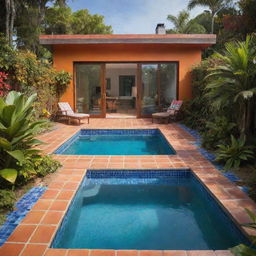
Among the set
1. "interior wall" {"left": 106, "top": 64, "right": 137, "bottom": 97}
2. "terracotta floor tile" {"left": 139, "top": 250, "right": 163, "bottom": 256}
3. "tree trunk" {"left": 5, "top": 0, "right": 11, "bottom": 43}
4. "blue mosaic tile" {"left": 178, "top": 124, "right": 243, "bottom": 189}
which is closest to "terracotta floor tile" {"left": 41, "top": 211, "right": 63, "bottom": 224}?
"terracotta floor tile" {"left": 139, "top": 250, "right": 163, "bottom": 256}

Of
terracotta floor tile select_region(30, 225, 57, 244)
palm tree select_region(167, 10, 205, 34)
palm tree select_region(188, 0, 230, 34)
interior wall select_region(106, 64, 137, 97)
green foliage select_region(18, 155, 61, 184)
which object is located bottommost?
terracotta floor tile select_region(30, 225, 57, 244)

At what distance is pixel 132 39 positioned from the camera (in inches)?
413

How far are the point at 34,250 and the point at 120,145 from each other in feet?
18.1

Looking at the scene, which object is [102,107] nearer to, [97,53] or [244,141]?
[97,53]

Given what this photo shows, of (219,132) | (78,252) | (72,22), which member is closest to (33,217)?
(78,252)

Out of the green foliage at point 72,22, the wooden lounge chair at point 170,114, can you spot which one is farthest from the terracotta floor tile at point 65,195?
the green foliage at point 72,22

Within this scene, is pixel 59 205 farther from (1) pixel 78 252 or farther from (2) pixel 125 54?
(2) pixel 125 54

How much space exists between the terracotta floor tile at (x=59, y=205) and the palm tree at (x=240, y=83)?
3405mm

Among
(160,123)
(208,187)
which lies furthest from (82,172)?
(160,123)

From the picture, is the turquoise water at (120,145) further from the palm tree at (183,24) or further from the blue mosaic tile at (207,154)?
the palm tree at (183,24)

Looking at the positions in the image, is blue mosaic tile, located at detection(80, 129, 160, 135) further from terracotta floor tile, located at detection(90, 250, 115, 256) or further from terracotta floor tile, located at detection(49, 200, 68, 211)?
terracotta floor tile, located at detection(90, 250, 115, 256)

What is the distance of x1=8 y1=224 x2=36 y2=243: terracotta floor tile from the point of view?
255 cm

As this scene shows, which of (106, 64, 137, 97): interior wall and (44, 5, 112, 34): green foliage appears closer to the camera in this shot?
(106, 64, 137, 97): interior wall

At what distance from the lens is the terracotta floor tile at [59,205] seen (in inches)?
126
